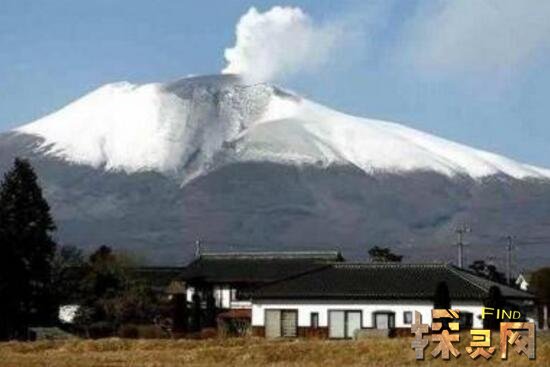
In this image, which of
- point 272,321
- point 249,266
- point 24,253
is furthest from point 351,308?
point 249,266

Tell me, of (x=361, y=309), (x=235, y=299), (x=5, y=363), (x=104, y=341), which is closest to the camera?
(x=5, y=363)

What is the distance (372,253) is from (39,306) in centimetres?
4303

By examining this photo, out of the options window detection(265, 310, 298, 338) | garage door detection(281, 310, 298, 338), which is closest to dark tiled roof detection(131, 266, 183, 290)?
window detection(265, 310, 298, 338)

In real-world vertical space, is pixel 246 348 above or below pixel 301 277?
below

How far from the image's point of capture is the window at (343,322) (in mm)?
64062

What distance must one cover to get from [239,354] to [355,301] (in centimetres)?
2615

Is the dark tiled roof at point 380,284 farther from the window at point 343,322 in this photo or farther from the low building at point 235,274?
the low building at point 235,274

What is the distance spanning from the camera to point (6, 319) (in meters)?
65.5

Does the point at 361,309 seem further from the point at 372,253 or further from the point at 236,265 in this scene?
the point at 372,253

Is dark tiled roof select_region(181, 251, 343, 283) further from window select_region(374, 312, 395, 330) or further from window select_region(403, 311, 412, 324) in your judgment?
window select_region(403, 311, 412, 324)

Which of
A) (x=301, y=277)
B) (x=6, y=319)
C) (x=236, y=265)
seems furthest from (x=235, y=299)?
(x=6, y=319)

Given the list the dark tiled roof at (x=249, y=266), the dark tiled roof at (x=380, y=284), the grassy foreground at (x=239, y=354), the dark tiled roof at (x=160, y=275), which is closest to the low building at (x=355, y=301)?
the dark tiled roof at (x=380, y=284)

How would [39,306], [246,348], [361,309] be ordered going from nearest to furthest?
[246,348] → [361,309] → [39,306]

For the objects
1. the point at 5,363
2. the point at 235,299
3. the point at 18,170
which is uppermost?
the point at 18,170
